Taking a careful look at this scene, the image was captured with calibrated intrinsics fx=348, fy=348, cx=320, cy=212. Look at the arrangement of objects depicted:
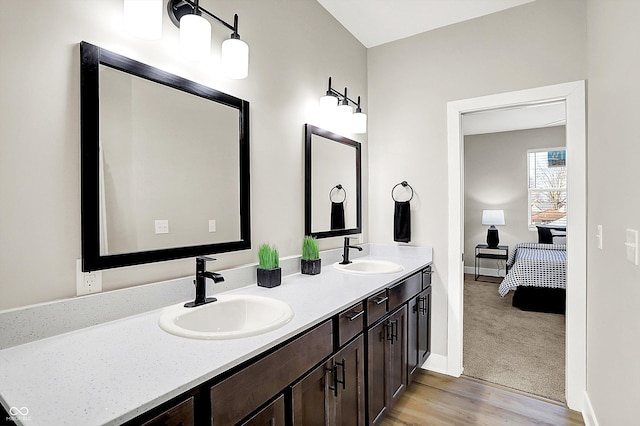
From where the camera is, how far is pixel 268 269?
5.81 ft

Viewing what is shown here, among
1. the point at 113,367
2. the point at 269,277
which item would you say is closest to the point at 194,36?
the point at 269,277

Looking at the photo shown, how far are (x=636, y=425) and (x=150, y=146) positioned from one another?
6.75ft

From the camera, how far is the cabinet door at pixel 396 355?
2000mm

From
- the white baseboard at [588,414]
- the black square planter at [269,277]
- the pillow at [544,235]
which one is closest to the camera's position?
the black square planter at [269,277]

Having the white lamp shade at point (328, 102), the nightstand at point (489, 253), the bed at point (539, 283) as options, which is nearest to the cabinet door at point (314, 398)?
the white lamp shade at point (328, 102)

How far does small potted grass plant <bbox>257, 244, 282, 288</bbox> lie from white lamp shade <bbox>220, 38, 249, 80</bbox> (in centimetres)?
87

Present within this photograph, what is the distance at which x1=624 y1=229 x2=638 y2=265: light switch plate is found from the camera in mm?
1200

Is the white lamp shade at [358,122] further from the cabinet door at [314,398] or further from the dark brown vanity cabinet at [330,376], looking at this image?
the cabinet door at [314,398]

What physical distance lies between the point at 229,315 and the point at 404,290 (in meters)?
1.17

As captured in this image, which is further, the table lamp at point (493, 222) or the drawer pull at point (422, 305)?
the table lamp at point (493, 222)

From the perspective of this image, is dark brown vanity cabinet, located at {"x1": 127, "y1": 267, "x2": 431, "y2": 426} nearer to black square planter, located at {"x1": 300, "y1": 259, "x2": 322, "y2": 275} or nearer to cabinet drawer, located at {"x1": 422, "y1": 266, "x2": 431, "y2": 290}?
cabinet drawer, located at {"x1": 422, "y1": 266, "x2": 431, "y2": 290}

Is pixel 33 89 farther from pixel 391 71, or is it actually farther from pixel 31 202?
pixel 391 71

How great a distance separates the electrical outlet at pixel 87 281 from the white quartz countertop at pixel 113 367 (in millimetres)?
132

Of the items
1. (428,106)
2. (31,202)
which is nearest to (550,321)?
(428,106)
